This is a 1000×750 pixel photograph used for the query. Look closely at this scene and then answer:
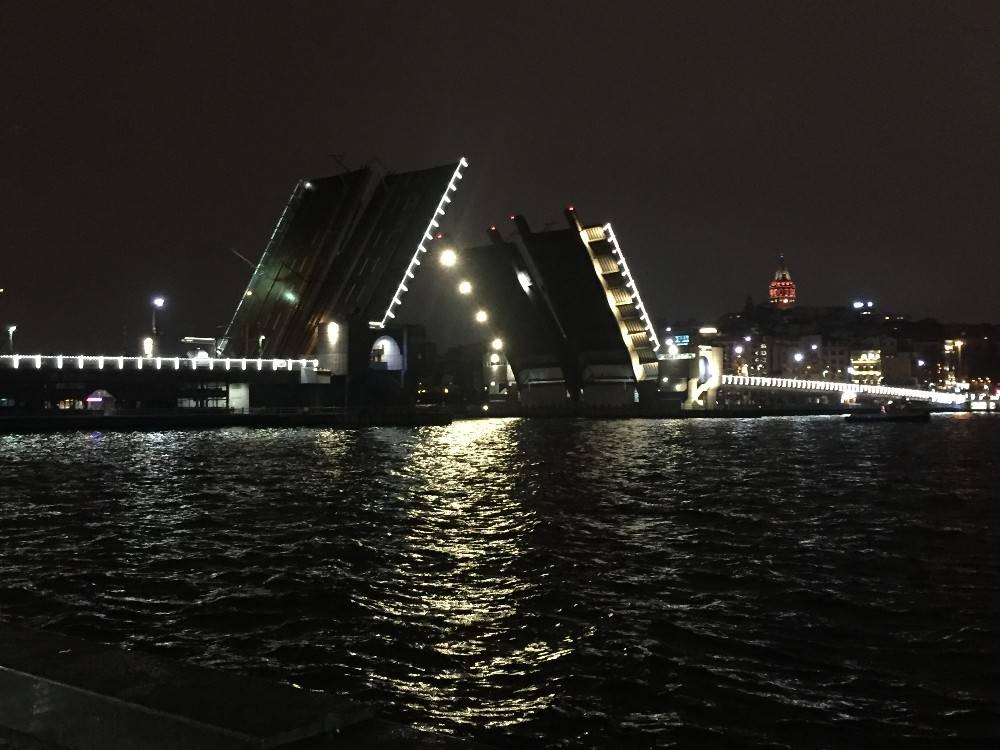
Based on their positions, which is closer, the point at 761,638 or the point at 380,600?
the point at 761,638

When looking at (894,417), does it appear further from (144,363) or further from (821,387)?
(144,363)

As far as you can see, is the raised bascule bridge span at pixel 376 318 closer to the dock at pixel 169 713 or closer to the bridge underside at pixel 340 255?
the bridge underside at pixel 340 255

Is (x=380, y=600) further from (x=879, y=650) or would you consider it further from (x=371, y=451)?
(x=371, y=451)

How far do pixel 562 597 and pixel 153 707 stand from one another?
6.94m

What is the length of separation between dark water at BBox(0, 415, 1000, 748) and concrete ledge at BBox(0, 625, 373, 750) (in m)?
2.55

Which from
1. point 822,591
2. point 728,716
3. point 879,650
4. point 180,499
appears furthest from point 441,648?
point 180,499

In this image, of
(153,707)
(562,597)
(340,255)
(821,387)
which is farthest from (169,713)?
(821,387)

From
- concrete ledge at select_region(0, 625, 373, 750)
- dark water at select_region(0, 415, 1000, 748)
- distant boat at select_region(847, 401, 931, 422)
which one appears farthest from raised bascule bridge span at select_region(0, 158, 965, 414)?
concrete ledge at select_region(0, 625, 373, 750)

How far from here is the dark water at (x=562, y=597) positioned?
20.6 feet

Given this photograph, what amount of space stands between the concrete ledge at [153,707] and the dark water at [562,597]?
255 cm

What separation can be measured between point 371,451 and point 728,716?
3120 cm

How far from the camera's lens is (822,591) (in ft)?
33.3

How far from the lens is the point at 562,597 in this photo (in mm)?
9828

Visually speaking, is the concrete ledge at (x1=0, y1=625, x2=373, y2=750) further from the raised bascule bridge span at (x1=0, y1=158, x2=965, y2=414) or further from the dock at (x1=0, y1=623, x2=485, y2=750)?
the raised bascule bridge span at (x1=0, y1=158, x2=965, y2=414)
